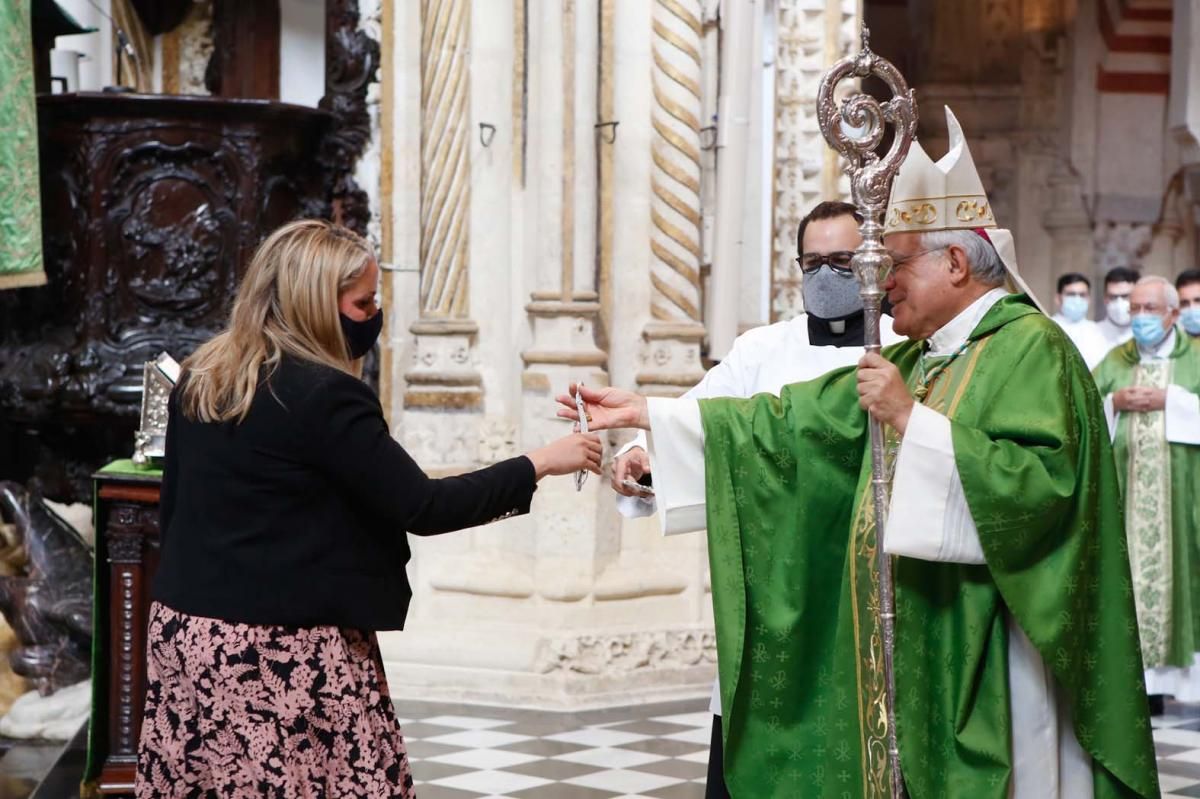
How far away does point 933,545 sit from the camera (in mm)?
3113

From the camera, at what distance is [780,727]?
3.48 metres

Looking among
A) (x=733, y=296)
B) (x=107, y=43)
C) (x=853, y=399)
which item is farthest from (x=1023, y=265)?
(x=853, y=399)

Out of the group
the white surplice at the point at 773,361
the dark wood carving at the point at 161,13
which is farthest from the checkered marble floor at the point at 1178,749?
the dark wood carving at the point at 161,13

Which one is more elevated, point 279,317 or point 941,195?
point 941,195

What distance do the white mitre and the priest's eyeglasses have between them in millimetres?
663

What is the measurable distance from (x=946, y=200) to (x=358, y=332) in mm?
1081

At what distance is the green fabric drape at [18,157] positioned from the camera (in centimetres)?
757

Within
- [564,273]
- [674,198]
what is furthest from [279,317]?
[674,198]

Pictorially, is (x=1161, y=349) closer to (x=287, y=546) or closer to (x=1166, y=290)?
(x=1166, y=290)

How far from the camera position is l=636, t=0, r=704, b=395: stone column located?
25.4 ft

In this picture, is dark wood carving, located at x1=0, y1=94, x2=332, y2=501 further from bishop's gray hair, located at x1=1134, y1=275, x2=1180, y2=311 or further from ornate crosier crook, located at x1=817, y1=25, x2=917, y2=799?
ornate crosier crook, located at x1=817, y1=25, x2=917, y2=799

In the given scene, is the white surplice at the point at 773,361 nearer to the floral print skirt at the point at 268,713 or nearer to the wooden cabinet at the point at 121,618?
the floral print skirt at the point at 268,713

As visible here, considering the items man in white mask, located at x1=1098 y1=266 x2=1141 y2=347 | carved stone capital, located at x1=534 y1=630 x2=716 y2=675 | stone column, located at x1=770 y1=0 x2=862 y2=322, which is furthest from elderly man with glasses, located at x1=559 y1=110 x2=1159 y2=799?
man in white mask, located at x1=1098 y1=266 x2=1141 y2=347

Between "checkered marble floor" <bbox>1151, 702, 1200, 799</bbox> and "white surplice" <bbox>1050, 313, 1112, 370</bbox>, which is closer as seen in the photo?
"checkered marble floor" <bbox>1151, 702, 1200, 799</bbox>
